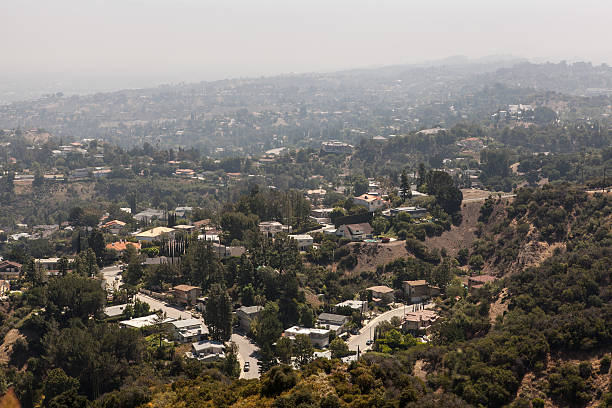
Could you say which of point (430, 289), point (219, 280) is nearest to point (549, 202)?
point (430, 289)

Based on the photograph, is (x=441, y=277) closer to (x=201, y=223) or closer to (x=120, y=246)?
(x=120, y=246)

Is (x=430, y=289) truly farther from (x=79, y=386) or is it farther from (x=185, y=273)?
(x=79, y=386)

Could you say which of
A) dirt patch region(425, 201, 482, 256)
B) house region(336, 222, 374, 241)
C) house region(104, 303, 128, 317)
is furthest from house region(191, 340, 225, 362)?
dirt patch region(425, 201, 482, 256)

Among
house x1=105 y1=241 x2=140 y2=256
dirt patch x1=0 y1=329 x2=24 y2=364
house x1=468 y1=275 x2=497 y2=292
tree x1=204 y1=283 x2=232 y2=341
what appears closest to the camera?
dirt patch x1=0 y1=329 x2=24 y2=364

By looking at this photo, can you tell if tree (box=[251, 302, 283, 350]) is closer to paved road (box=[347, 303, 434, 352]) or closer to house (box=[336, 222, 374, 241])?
paved road (box=[347, 303, 434, 352])

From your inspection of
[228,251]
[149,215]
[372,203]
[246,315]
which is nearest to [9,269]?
[228,251]

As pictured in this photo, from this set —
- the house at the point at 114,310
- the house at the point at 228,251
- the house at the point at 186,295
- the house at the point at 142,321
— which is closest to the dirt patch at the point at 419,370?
the house at the point at 142,321

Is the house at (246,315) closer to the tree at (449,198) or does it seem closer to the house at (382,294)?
the house at (382,294)
